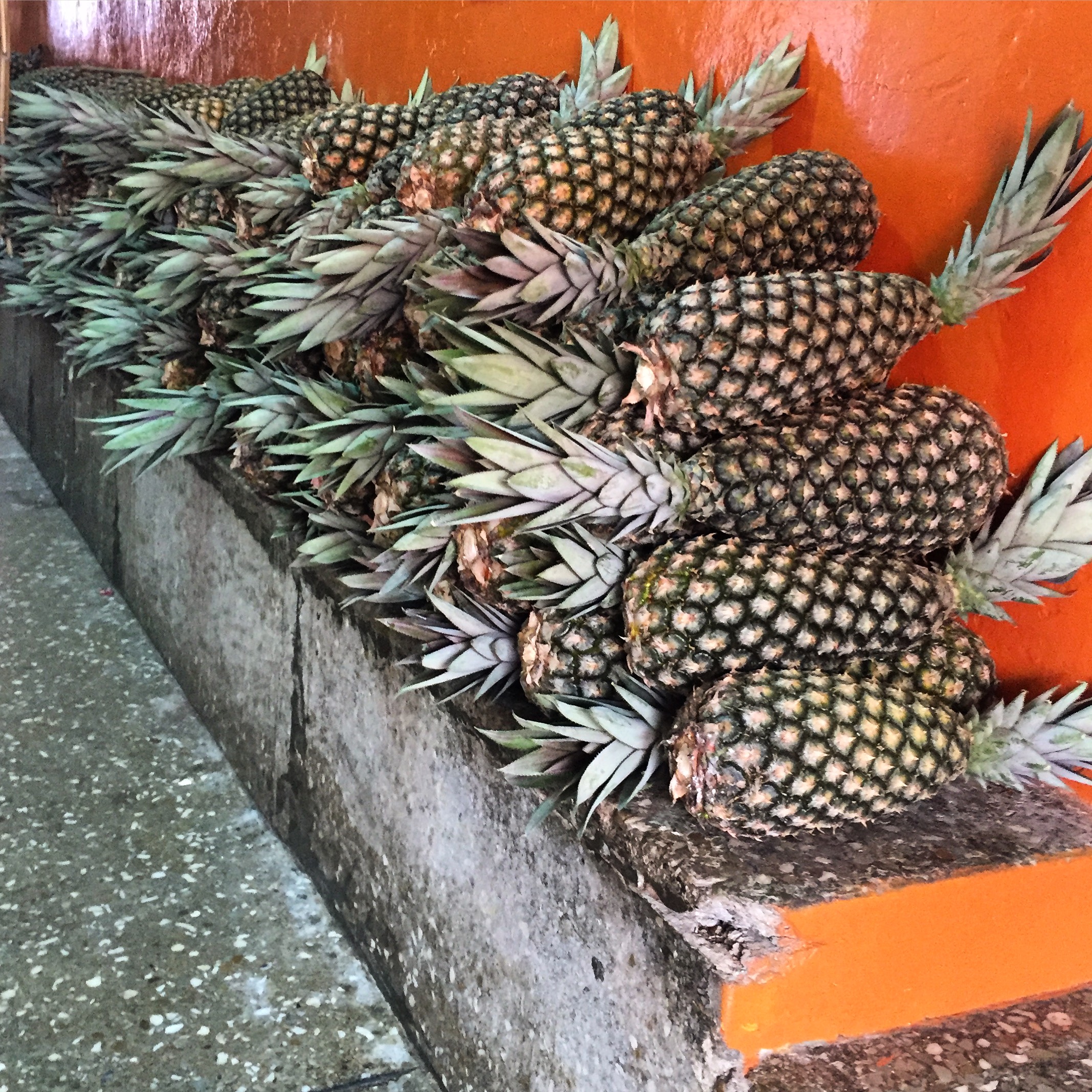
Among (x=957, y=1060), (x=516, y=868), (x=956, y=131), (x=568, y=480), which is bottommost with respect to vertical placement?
(x=516, y=868)

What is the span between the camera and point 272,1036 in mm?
2174

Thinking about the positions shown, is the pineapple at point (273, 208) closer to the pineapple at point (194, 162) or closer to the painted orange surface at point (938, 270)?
the pineapple at point (194, 162)

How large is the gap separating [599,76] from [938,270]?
1.14 metres

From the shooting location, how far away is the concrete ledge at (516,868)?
1.38 metres

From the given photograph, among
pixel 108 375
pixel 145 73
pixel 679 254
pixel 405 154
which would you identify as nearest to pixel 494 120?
pixel 405 154

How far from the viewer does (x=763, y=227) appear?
187 centimetres

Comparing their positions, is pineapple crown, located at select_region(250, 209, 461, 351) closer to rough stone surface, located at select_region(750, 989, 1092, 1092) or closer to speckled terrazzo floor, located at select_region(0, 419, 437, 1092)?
speckled terrazzo floor, located at select_region(0, 419, 437, 1092)

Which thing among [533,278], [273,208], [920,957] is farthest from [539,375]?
[273,208]

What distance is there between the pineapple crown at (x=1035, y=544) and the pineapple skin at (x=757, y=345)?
345mm

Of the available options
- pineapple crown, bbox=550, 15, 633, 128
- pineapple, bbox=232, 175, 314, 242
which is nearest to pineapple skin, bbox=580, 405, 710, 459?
pineapple crown, bbox=550, 15, 633, 128

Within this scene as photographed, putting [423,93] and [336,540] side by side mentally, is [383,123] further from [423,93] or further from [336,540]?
[336,540]

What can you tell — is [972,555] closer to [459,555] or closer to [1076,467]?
[1076,467]

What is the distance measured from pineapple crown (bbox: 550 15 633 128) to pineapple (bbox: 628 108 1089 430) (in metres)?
1.18

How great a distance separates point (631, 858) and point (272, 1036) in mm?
1104
